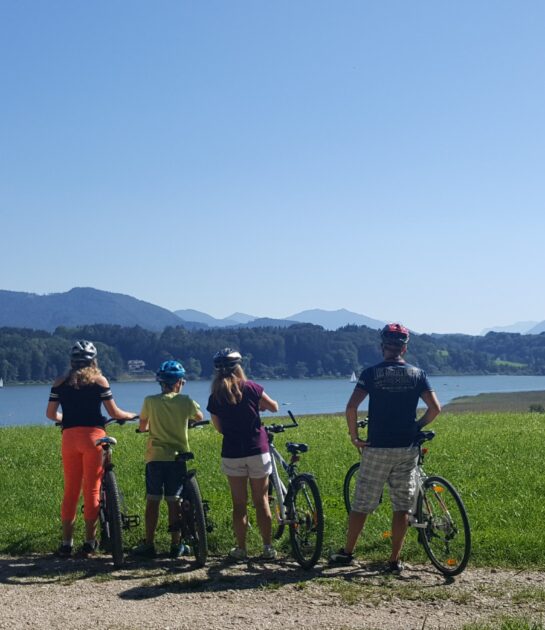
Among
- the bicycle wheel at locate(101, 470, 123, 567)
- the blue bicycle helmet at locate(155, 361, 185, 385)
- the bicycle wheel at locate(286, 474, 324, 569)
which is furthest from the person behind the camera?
the blue bicycle helmet at locate(155, 361, 185, 385)

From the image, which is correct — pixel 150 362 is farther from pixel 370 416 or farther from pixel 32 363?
pixel 370 416

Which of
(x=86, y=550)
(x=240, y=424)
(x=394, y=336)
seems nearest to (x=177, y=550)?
(x=86, y=550)

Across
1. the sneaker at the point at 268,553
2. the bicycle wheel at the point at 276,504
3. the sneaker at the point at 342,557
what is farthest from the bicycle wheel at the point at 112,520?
the sneaker at the point at 342,557

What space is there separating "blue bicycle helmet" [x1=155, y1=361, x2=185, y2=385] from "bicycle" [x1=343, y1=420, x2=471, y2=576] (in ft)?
8.03

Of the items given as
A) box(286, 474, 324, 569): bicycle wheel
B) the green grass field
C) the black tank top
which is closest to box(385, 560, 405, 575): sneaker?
the green grass field

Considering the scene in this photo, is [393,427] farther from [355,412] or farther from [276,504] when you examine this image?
[276,504]

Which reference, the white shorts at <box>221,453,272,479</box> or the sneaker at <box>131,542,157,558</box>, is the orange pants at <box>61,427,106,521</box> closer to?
the sneaker at <box>131,542,157,558</box>

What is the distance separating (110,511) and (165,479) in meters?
0.62

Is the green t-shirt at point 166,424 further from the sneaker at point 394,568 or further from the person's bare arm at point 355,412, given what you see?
the sneaker at point 394,568

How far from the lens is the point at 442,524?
25.3 ft

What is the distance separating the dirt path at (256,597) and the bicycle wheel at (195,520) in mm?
178

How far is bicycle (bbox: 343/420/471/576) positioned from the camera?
296 inches

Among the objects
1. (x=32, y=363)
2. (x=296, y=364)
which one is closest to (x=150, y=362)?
(x=32, y=363)

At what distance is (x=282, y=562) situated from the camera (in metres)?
8.15
